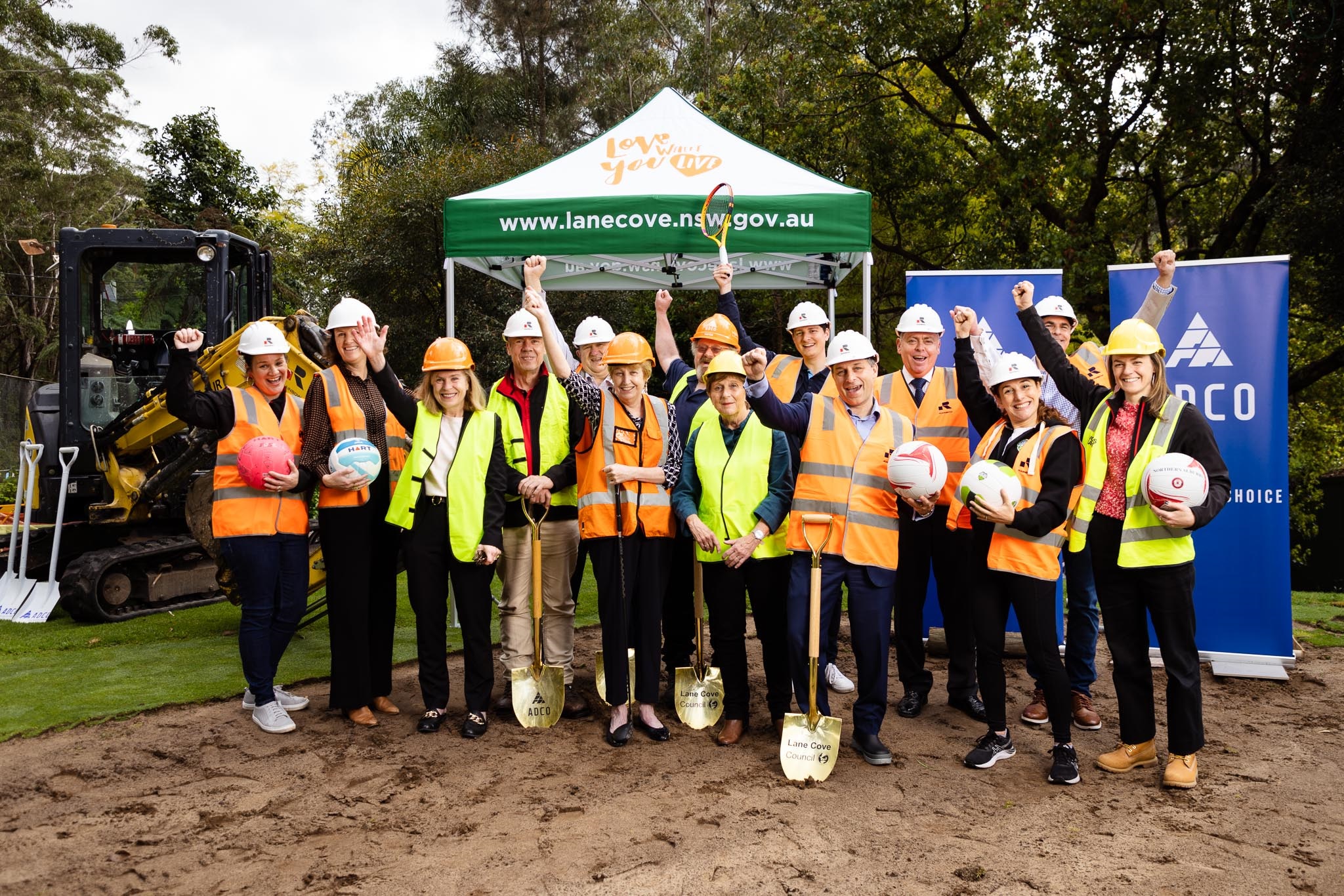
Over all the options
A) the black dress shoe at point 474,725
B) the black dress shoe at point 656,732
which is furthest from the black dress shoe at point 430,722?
the black dress shoe at point 656,732

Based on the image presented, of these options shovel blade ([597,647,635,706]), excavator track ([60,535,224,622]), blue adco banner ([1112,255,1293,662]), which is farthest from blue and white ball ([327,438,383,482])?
blue adco banner ([1112,255,1293,662])

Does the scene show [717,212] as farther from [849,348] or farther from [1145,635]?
[1145,635]

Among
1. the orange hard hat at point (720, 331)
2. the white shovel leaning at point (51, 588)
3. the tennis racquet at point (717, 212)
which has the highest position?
the tennis racquet at point (717, 212)

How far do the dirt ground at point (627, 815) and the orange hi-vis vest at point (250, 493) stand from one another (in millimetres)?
1100

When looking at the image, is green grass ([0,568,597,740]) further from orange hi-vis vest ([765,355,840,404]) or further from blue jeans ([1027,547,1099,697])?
blue jeans ([1027,547,1099,697])

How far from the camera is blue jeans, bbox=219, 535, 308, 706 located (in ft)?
15.6

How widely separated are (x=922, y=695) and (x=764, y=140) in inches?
443

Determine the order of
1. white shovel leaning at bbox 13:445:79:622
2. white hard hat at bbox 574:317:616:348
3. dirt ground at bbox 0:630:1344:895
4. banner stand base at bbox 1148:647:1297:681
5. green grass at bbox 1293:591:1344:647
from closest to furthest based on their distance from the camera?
dirt ground at bbox 0:630:1344:895
white hard hat at bbox 574:317:616:348
banner stand base at bbox 1148:647:1297:681
green grass at bbox 1293:591:1344:647
white shovel leaning at bbox 13:445:79:622

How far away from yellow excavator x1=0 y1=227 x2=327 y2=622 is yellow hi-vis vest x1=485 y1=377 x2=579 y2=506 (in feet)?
12.0

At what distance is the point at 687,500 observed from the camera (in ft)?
15.3

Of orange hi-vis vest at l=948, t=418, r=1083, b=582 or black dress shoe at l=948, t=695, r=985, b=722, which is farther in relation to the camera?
black dress shoe at l=948, t=695, r=985, b=722

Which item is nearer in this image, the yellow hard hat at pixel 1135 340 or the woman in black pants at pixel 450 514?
the yellow hard hat at pixel 1135 340

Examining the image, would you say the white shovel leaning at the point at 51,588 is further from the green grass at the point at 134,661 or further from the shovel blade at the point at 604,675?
the shovel blade at the point at 604,675

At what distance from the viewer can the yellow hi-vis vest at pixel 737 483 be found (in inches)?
180
